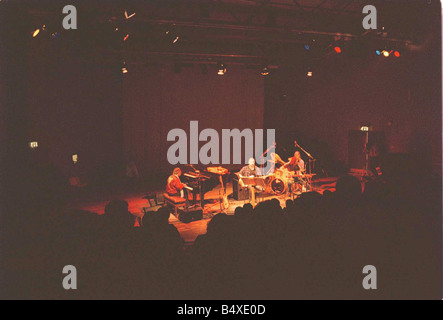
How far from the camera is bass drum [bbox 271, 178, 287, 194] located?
314 inches

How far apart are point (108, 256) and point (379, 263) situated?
108 inches

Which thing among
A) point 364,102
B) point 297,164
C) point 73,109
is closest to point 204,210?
point 297,164

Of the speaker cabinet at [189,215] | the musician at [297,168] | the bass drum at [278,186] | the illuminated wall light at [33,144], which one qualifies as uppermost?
the illuminated wall light at [33,144]

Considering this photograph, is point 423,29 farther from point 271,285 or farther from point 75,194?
point 75,194

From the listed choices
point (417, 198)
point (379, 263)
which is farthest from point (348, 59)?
point (379, 263)

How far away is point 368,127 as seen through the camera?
9477 mm

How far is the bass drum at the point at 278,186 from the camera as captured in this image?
7975mm

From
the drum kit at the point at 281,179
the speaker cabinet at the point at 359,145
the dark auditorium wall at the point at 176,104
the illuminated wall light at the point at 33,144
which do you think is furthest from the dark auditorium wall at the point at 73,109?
the speaker cabinet at the point at 359,145

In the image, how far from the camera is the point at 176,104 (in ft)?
35.8

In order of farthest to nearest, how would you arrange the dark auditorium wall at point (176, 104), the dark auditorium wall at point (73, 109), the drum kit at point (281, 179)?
the dark auditorium wall at point (176, 104), the drum kit at point (281, 179), the dark auditorium wall at point (73, 109)

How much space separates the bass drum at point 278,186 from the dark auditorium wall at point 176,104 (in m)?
4.12

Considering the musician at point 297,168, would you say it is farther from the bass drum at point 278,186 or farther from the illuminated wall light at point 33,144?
the illuminated wall light at point 33,144

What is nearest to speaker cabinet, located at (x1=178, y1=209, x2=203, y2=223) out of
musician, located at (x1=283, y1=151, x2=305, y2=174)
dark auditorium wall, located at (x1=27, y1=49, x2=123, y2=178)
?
musician, located at (x1=283, y1=151, x2=305, y2=174)

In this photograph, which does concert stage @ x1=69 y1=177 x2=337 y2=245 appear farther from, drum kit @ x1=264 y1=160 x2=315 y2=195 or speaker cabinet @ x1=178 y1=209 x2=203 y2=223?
drum kit @ x1=264 y1=160 x2=315 y2=195
